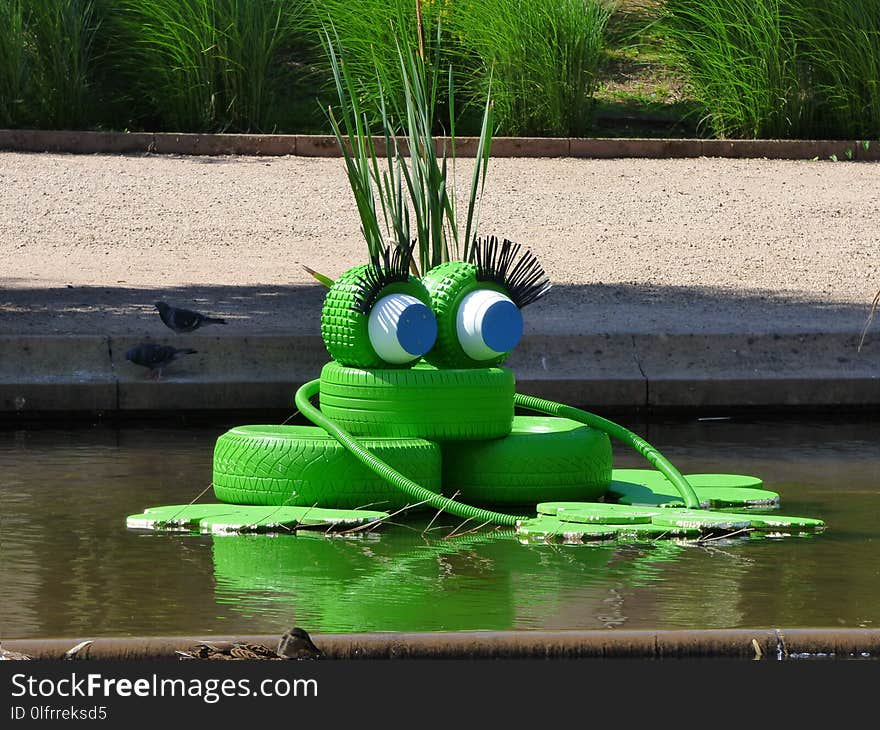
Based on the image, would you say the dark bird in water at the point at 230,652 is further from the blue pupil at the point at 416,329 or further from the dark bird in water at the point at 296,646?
the blue pupil at the point at 416,329

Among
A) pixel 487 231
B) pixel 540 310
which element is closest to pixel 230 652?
pixel 540 310

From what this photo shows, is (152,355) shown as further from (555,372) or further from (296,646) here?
(296,646)

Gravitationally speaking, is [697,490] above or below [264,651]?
below

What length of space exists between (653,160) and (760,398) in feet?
23.5

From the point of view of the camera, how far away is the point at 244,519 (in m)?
6.70

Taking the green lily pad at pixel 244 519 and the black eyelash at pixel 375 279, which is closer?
the green lily pad at pixel 244 519

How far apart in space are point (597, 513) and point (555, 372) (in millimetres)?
3015

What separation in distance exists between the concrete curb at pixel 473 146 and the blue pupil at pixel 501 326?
29.5ft

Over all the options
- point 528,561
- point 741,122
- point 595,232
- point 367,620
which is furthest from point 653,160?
point 367,620

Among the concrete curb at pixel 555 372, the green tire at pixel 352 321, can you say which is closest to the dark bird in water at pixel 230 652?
the green tire at pixel 352 321

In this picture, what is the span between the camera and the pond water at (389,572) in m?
5.18

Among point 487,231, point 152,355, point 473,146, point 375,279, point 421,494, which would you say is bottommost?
point 421,494

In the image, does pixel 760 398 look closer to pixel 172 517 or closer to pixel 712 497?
pixel 712 497

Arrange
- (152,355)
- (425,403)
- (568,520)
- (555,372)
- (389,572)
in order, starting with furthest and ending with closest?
(555,372) < (152,355) < (425,403) < (568,520) < (389,572)
